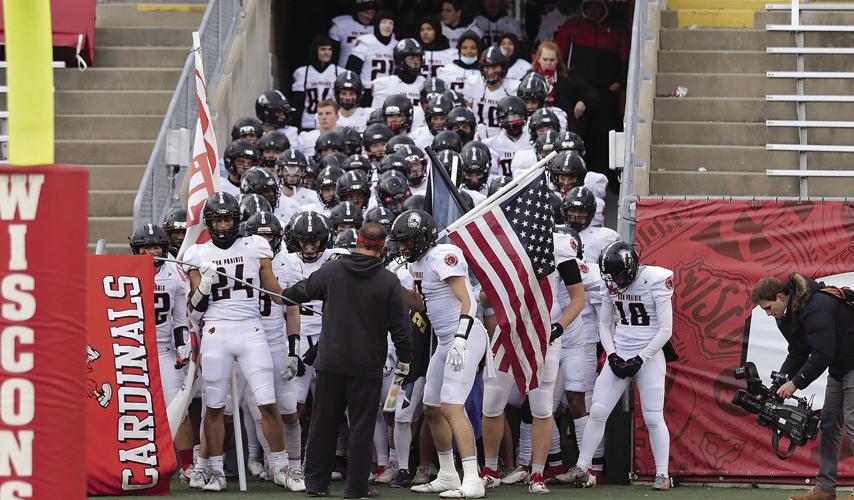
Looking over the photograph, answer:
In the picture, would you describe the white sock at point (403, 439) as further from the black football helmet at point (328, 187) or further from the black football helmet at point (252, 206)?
the black football helmet at point (328, 187)

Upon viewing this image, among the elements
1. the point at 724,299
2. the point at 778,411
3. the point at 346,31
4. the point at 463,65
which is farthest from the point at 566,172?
the point at 346,31

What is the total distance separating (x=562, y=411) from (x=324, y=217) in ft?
Result: 7.20

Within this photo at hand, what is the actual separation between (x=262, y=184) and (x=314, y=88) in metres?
4.04

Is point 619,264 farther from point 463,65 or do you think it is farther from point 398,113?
point 463,65

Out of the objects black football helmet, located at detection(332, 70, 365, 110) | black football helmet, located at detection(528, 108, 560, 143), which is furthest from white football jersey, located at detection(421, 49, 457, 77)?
black football helmet, located at detection(528, 108, 560, 143)

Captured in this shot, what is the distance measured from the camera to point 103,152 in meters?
15.2

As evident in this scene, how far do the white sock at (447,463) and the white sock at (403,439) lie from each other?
0.65 meters

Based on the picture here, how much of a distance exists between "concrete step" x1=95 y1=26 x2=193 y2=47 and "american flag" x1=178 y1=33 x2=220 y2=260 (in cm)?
481

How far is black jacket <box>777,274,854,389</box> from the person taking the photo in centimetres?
900

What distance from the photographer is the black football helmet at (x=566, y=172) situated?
40.0 feet

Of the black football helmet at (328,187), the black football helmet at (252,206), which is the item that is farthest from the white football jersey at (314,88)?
the black football helmet at (252,206)

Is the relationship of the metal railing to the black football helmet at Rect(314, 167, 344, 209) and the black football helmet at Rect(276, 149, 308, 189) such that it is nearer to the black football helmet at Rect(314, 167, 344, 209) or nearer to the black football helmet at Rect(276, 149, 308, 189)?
the black football helmet at Rect(276, 149, 308, 189)

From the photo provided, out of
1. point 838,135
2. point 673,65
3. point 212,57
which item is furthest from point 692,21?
point 212,57

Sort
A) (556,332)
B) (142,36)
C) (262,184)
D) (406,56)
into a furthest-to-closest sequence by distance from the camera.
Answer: (142,36) < (406,56) < (262,184) < (556,332)
